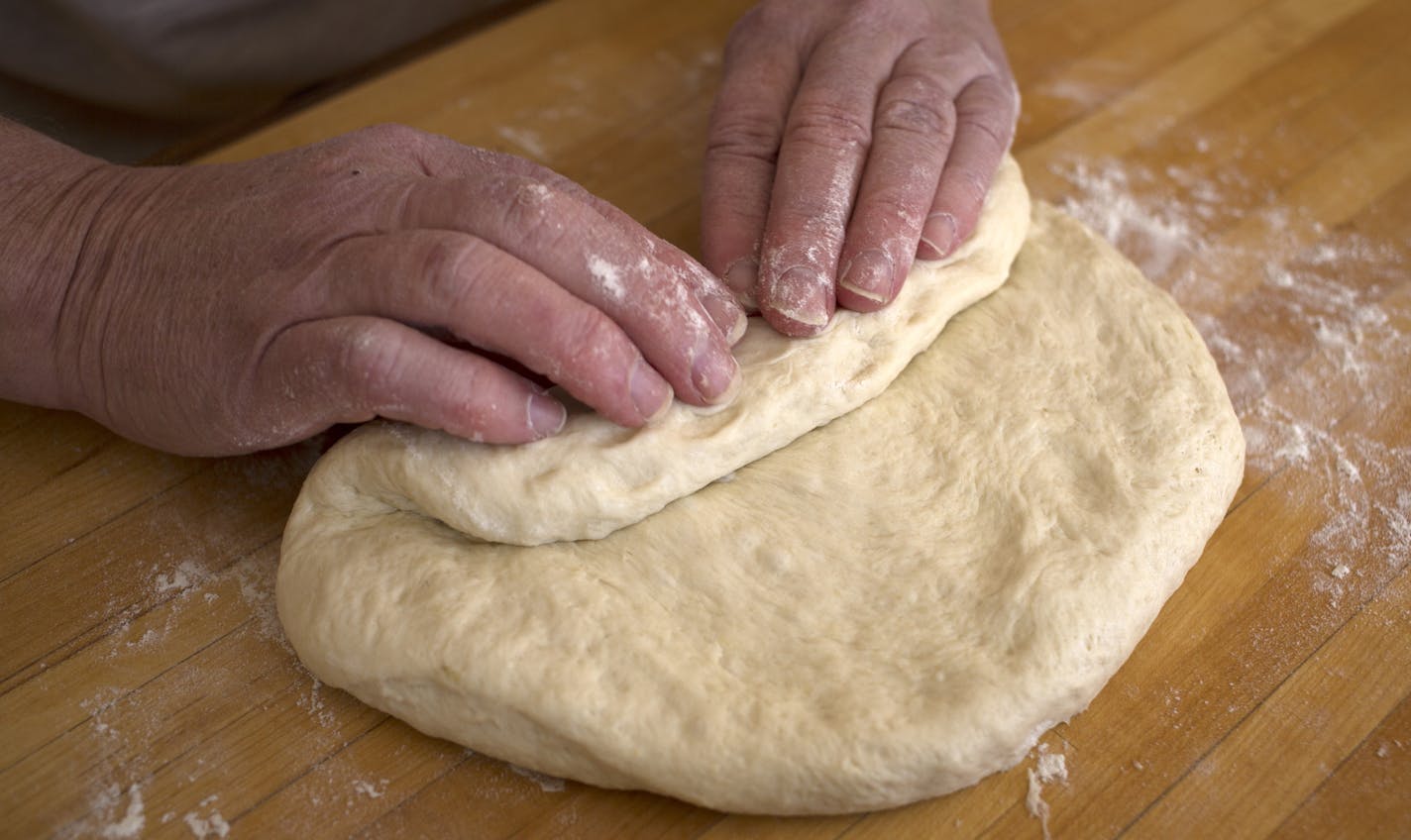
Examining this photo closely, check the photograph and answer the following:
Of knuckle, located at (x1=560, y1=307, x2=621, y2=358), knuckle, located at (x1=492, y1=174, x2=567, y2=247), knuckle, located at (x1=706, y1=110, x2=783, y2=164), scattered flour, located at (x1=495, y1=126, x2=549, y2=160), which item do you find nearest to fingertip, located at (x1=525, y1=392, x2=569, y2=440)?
knuckle, located at (x1=560, y1=307, x2=621, y2=358)

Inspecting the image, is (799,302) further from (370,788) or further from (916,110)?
(370,788)

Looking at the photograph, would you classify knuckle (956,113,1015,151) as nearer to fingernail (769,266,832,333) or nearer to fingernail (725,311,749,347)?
fingernail (769,266,832,333)

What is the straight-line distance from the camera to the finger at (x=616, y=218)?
5.30ft

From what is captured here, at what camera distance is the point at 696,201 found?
7.81 ft

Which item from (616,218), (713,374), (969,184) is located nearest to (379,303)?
(616,218)

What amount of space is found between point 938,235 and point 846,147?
227 millimetres

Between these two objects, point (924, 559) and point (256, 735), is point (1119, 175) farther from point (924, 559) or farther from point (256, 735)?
point (256, 735)

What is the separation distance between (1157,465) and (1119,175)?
1.03 metres

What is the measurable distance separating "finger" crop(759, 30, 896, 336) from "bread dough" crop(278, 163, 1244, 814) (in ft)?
0.25

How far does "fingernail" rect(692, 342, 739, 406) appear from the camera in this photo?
1.56 m

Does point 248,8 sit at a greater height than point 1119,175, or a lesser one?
greater

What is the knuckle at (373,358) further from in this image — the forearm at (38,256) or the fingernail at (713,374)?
the forearm at (38,256)

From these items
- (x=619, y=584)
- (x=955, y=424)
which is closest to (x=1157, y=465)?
(x=955, y=424)

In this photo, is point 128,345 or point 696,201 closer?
point 128,345
